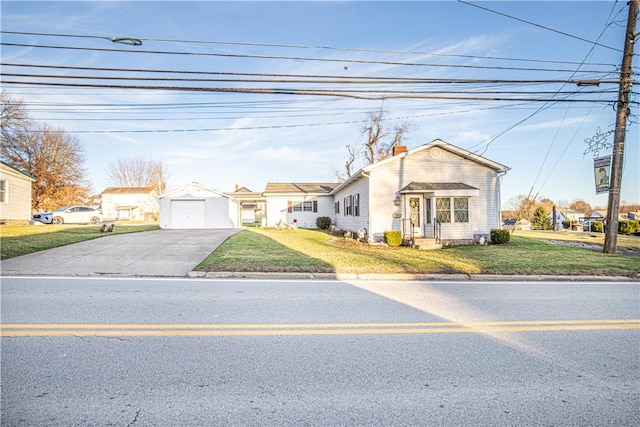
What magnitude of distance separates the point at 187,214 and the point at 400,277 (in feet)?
75.0

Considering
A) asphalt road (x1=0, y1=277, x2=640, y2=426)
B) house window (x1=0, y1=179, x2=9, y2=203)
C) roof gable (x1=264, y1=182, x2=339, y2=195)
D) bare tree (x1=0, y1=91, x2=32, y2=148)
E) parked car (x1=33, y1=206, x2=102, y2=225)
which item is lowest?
asphalt road (x1=0, y1=277, x2=640, y2=426)

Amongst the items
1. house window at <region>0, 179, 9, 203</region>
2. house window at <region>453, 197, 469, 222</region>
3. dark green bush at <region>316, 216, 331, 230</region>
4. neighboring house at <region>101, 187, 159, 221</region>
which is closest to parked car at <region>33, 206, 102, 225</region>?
house window at <region>0, 179, 9, 203</region>

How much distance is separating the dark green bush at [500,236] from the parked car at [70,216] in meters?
30.8

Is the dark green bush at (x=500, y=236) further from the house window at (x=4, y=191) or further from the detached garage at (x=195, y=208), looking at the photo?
the house window at (x=4, y=191)

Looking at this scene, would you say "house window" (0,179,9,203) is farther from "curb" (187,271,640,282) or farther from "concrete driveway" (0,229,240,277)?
"curb" (187,271,640,282)

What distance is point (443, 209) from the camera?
17.0 metres

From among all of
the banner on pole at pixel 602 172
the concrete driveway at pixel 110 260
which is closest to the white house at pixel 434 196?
the banner on pole at pixel 602 172

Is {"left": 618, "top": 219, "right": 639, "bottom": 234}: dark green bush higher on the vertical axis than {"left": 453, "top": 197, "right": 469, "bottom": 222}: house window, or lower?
lower

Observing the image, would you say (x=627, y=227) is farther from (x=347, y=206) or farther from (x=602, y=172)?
(x=347, y=206)

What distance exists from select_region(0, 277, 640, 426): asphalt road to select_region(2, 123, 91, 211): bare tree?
37814mm

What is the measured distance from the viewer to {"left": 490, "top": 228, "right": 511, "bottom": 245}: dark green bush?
16.7 metres

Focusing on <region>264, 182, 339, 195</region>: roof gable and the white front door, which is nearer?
the white front door

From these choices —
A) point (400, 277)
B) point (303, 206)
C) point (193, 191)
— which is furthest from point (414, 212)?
point (193, 191)

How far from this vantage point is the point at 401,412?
261 centimetres
